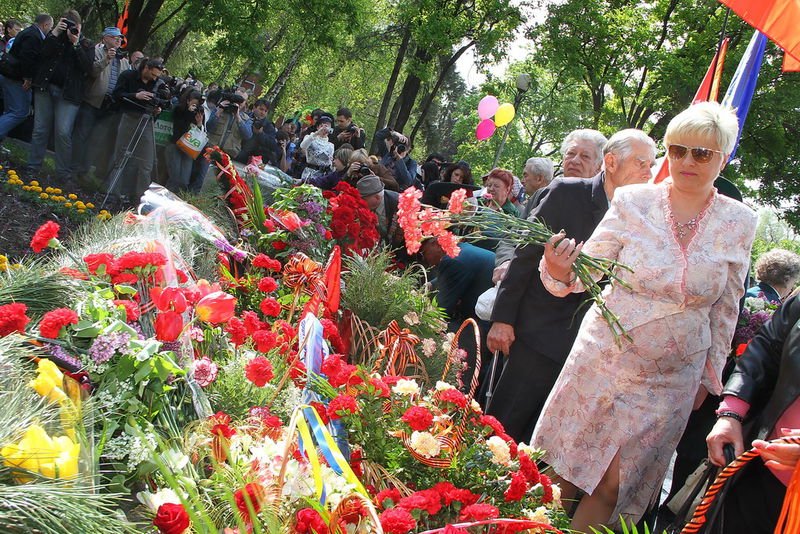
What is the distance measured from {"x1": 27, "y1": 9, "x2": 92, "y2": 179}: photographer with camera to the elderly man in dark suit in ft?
19.4

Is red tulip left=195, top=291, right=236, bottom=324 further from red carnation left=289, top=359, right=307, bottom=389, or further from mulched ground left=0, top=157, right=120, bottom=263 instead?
mulched ground left=0, top=157, right=120, bottom=263

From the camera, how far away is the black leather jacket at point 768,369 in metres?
2.22

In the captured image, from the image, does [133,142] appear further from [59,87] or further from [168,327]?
[168,327]

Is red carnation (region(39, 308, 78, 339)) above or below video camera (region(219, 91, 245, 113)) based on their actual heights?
below

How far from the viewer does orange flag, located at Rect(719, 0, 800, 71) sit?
3.57m

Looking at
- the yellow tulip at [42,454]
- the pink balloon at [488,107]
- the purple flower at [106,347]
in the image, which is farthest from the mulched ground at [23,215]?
the pink balloon at [488,107]

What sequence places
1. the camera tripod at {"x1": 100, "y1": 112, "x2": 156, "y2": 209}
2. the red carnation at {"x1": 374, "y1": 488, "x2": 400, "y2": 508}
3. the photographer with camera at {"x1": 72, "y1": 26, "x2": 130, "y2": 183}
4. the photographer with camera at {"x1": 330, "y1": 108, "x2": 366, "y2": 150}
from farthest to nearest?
the photographer with camera at {"x1": 330, "y1": 108, "x2": 366, "y2": 150}
the camera tripod at {"x1": 100, "y1": 112, "x2": 156, "y2": 209}
the photographer with camera at {"x1": 72, "y1": 26, "x2": 130, "y2": 183}
the red carnation at {"x1": 374, "y1": 488, "x2": 400, "y2": 508}

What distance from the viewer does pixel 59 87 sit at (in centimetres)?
726

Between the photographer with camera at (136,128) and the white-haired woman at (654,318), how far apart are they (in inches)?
241

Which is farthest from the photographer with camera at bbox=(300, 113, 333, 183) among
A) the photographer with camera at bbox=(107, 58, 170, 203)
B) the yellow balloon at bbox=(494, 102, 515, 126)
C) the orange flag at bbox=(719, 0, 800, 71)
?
the orange flag at bbox=(719, 0, 800, 71)

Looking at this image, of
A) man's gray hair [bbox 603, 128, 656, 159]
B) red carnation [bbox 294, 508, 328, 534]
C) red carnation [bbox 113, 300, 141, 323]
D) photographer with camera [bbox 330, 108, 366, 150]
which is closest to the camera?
red carnation [bbox 294, 508, 328, 534]

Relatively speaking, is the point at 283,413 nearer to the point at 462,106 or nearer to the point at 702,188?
the point at 702,188

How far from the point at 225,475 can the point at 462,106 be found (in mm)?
27617

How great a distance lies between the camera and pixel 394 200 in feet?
18.8
